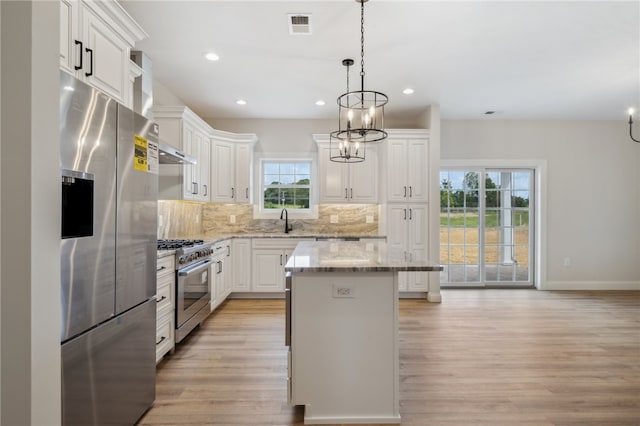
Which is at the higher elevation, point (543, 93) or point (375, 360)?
point (543, 93)

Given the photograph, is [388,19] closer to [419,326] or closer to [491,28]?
[491,28]

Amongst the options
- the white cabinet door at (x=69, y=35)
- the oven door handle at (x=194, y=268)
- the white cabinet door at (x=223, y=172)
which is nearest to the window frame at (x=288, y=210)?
the white cabinet door at (x=223, y=172)

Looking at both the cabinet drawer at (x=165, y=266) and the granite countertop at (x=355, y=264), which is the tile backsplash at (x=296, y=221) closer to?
the cabinet drawer at (x=165, y=266)

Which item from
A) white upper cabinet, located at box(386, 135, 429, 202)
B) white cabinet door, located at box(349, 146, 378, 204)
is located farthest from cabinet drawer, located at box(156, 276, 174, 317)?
white upper cabinet, located at box(386, 135, 429, 202)

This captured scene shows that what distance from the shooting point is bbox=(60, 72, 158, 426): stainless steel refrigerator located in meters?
1.42

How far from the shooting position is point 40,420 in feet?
3.37

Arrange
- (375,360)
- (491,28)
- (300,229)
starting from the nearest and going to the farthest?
(375,360), (491,28), (300,229)

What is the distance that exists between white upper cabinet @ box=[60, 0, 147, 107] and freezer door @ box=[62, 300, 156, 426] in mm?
1312

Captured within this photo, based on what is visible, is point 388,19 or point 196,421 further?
point 388,19

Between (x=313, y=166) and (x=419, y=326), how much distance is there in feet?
9.69

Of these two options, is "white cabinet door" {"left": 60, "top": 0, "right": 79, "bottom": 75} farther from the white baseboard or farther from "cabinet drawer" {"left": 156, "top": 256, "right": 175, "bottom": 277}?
the white baseboard

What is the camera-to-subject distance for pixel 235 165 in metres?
5.11

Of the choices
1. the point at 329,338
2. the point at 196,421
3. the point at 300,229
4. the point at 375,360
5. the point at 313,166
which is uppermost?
the point at 313,166

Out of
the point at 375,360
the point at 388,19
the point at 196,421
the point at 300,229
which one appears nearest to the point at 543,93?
the point at 388,19
